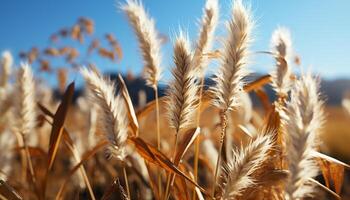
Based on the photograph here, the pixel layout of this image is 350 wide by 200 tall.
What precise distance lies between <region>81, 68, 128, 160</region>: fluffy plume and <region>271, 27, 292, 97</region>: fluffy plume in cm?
74

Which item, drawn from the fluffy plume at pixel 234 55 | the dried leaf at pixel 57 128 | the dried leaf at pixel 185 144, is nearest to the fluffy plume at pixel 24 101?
the dried leaf at pixel 57 128

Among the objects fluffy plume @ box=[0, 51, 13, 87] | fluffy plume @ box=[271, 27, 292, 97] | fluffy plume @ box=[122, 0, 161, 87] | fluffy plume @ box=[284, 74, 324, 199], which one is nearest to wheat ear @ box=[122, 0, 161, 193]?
fluffy plume @ box=[122, 0, 161, 87]

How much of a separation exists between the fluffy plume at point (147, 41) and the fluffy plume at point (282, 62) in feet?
1.81

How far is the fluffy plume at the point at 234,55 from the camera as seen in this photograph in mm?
1654

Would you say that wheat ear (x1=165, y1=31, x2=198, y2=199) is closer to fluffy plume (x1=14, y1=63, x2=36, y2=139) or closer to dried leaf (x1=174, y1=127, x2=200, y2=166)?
dried leaf (x1=174, y1=127, x2=200, y2=166)

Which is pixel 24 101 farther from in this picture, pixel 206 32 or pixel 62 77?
pixel 62 77

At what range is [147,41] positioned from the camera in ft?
6.92

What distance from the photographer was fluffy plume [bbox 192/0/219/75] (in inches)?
80.0

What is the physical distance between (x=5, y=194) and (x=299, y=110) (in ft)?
3.89

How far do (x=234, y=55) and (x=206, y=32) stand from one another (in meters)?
0.41

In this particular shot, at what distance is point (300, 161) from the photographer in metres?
1.15

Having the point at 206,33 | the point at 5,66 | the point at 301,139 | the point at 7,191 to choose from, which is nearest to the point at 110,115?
the point at 7,191

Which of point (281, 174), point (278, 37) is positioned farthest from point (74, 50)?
point (281, 174)

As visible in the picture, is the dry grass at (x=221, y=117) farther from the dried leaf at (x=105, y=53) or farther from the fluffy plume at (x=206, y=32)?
the dried leaf at (x=105, y=53)
